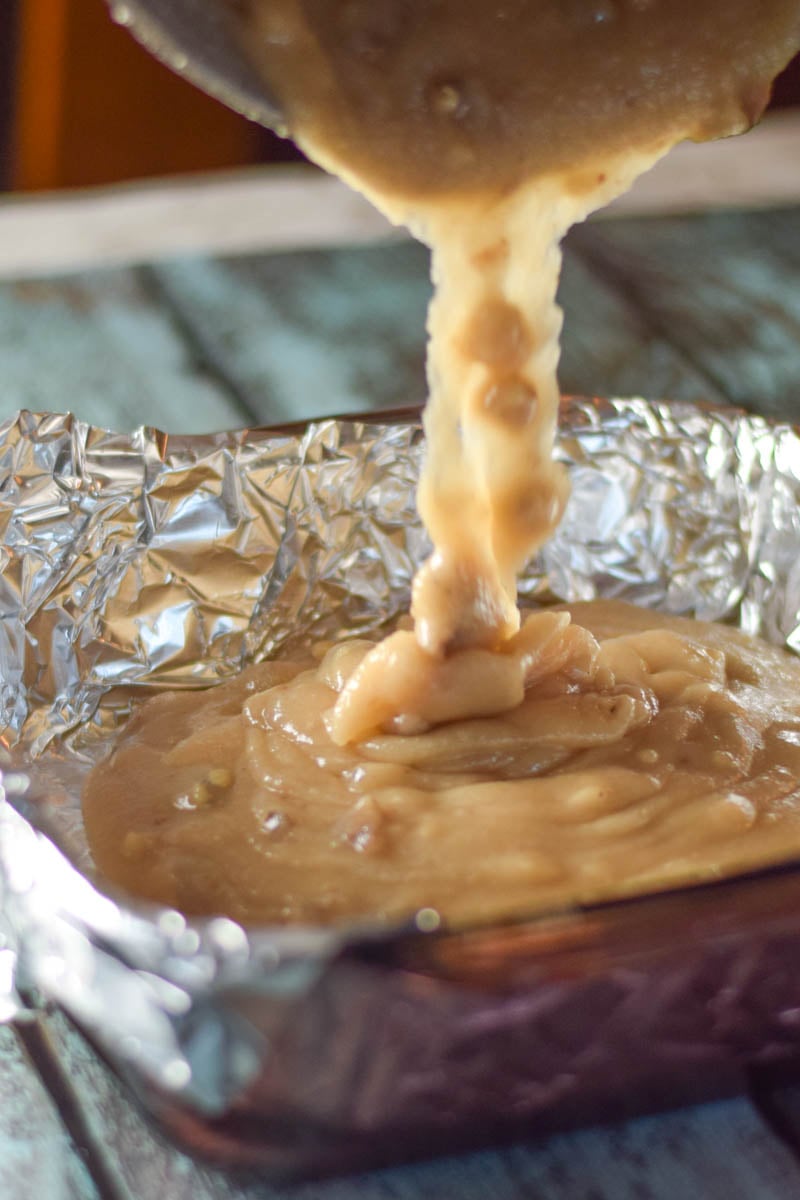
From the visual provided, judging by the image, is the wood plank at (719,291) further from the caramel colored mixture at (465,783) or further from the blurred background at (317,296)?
the caramel colored mixture at (465,783)

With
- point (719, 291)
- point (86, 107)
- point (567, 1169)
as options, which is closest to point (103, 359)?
point (719, 291)

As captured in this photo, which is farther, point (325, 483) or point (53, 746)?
point (325, 483)

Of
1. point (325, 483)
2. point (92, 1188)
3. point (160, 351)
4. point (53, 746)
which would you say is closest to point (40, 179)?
point (160, 351)

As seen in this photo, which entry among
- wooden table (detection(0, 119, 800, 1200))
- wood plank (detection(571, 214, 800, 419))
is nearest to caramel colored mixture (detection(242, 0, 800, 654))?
wooden table (detection(0, 119, 800, 1200))

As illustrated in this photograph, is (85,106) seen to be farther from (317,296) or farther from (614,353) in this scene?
(614,353)

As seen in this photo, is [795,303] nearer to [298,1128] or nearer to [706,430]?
[706,430]
